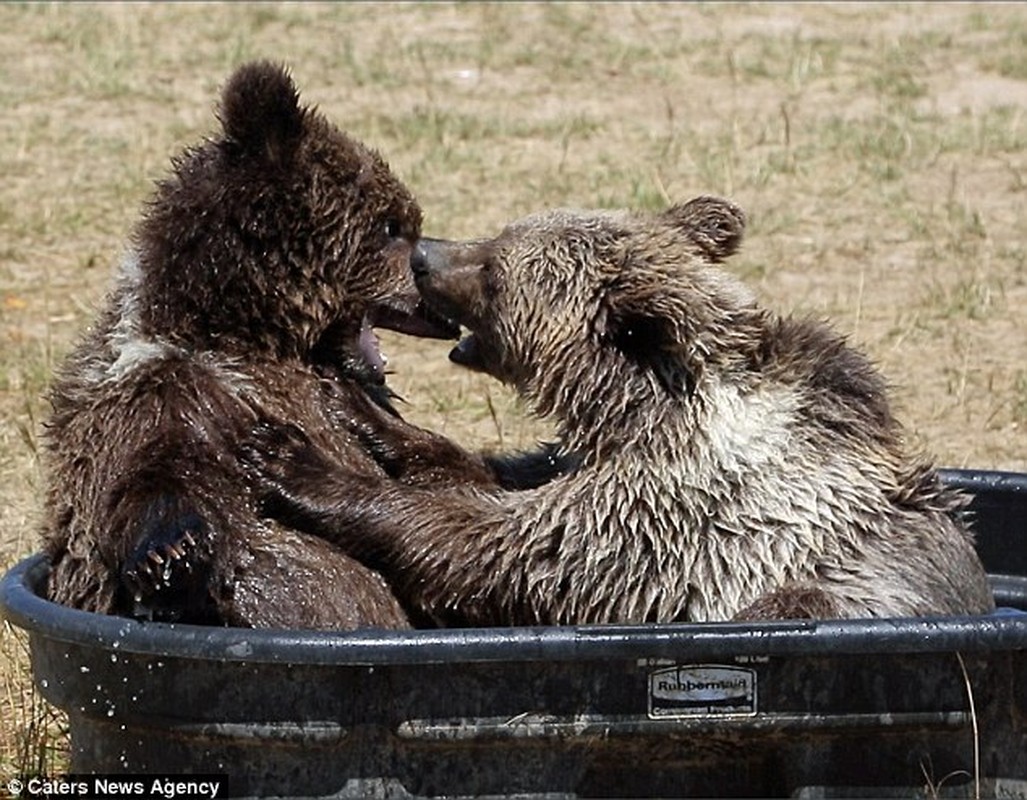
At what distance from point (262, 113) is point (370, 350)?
2.21 ft

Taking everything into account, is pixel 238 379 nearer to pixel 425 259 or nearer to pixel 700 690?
pixel 425 259

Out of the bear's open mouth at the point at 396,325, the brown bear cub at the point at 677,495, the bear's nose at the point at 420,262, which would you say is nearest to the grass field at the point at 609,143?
the bear's open mouth at the point at 396,325

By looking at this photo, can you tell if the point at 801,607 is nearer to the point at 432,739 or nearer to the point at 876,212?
the point at 432,739

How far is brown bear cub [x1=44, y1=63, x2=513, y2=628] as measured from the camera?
4688mm

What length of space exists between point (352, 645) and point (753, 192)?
7542mm

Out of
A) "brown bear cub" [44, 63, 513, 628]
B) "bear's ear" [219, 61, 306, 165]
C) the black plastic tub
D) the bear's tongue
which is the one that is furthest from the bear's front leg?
"bear's ear" [219, 61, 306, 165]

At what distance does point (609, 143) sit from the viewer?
12.2 m

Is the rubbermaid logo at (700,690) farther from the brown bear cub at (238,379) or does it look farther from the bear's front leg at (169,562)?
the bear's front leg at (169,562)

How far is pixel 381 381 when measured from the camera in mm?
5426

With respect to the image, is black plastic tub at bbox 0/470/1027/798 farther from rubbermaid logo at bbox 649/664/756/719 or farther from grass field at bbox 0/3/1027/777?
grass field at bbox 0/3/1027/777

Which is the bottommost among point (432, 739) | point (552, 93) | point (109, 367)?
point (552, 93)

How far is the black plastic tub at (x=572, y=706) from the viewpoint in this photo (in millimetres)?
4133

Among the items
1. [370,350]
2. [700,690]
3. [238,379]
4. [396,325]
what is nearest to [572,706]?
[700,690]

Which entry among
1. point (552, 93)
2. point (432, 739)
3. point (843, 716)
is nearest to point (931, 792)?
point (843, 716)
